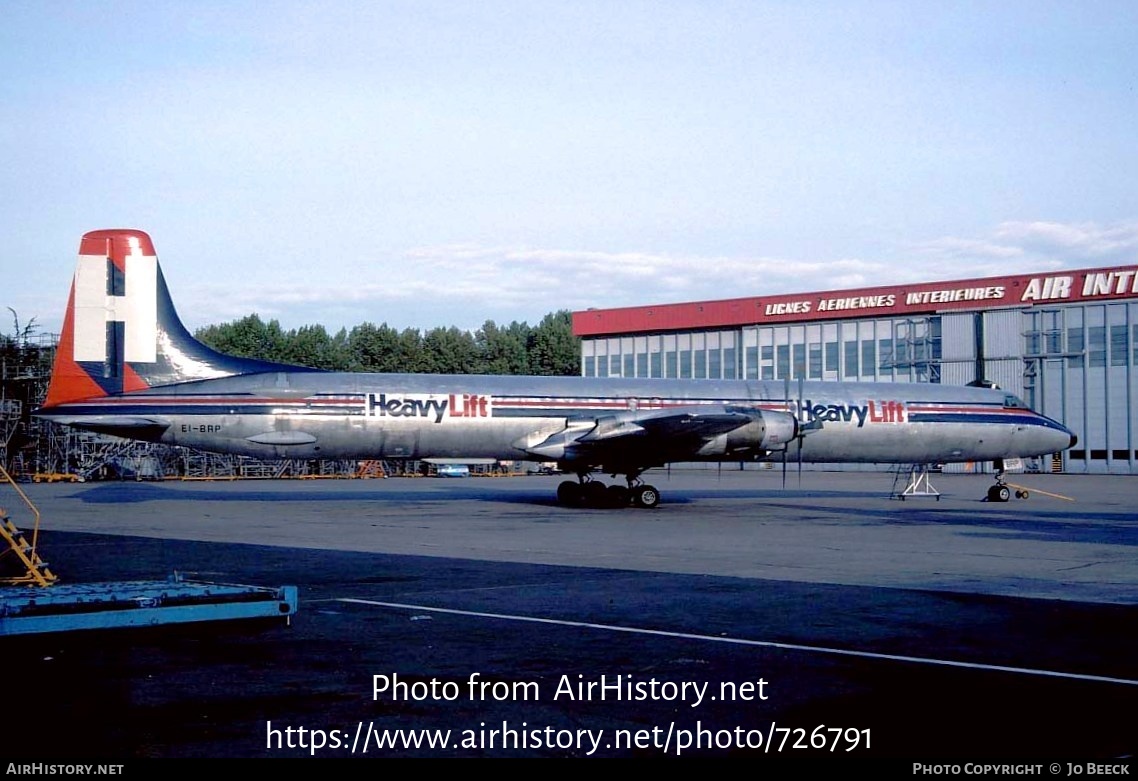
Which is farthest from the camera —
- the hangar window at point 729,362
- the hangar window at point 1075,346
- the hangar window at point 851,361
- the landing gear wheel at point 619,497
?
the hangar window at point 729,362

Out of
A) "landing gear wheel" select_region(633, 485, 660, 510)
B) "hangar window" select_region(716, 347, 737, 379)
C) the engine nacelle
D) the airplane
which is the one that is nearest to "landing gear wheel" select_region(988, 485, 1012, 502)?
the airplane

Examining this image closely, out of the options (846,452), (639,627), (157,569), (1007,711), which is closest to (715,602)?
(639,627)

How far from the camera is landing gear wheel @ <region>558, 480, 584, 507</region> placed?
103 feet

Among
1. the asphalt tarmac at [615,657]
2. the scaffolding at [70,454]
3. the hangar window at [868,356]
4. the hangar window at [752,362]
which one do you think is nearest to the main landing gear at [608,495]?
the asphalt tarmac at [615,657]

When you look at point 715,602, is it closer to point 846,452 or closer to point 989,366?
point 846,452

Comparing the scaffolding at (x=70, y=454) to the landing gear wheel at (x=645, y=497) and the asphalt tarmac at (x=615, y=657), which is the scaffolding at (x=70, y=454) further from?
the asphalt tarmac at (x=615, y=657)

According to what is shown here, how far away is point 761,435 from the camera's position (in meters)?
29.1

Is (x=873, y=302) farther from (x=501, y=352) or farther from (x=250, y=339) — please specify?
(x=250, y=339)

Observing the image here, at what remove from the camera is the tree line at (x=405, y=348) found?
Result: 313 feet

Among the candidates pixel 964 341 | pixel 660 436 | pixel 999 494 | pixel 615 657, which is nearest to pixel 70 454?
pixel 660 436

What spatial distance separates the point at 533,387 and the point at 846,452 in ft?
33.0

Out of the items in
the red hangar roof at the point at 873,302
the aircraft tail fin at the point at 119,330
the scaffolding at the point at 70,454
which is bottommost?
the scaffolding at the point at 70,454

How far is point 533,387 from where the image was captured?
30.4m

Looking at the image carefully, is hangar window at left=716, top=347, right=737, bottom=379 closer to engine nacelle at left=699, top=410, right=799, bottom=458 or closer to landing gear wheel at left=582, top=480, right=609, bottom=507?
landing gear wheel at left=582, top=480, right=609, bottom=507
